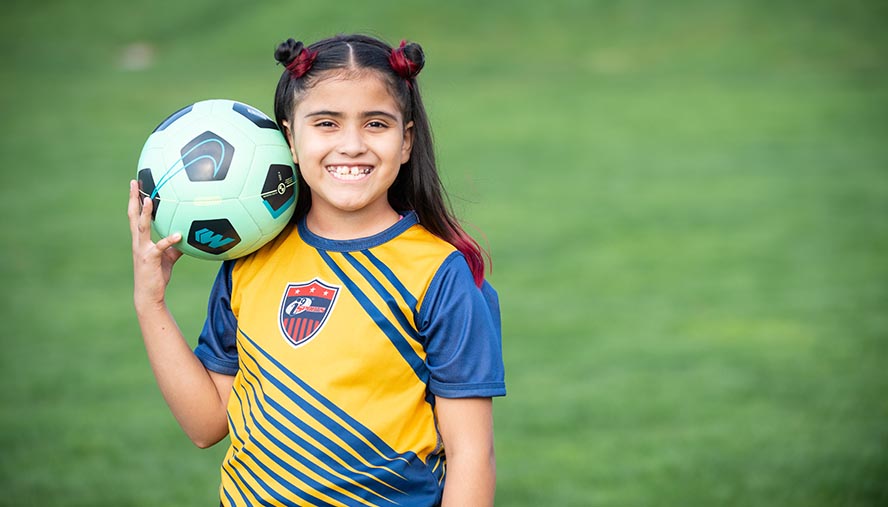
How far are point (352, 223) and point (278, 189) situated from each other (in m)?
0.19

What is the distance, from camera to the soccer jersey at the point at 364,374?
2.22 metres

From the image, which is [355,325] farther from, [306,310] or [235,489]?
[235,489]

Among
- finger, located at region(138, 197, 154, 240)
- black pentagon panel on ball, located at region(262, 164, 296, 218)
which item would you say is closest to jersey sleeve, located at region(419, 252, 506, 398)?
black pentagon panel on ball, located at region(262, 164, 296, 218)

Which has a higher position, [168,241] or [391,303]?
[168,241]

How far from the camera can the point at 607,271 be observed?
9.07m

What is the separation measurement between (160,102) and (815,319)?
48.3 feet

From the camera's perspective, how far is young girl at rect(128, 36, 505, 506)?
223cm

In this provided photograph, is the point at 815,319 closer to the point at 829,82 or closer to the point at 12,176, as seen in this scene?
the point at 12,176

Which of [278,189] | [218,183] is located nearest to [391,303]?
[278,189]

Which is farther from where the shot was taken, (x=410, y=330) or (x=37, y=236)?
(x=37, y=236)

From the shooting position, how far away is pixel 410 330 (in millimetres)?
2252

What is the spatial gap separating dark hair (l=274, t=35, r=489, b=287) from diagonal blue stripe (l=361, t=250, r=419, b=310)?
0.56 ft

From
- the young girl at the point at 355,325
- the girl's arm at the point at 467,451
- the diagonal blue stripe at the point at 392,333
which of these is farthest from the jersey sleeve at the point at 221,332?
the girl's arm at the point at 467,451

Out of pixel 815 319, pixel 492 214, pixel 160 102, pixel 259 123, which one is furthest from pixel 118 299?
pixel 160 102
